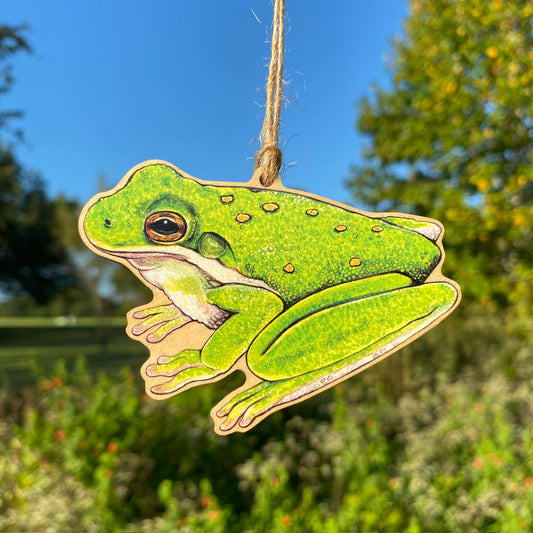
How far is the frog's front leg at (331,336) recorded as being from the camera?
75cm

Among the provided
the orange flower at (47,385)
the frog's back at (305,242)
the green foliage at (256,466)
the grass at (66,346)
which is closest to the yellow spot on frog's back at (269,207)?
the frog's back at (305,242)

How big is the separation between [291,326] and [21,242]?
9.40 meters

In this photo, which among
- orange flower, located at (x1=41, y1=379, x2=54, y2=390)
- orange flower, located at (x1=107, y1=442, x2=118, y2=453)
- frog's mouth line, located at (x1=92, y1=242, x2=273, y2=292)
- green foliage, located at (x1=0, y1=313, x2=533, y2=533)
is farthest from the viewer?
orange flower, located at (x1=41, y1=379, x2=54, y2=390)

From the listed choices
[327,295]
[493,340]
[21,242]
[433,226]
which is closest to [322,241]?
[327,295]

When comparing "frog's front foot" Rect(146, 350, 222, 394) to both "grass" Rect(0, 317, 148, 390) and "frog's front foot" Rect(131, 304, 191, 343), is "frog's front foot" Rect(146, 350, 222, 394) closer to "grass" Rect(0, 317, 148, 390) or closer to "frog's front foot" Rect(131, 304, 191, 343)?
"frog's front foot" Rect(131, 304, 191, 343)

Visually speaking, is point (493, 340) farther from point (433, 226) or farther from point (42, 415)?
point (433, 226)

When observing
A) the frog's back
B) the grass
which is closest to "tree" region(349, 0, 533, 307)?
the frog's back

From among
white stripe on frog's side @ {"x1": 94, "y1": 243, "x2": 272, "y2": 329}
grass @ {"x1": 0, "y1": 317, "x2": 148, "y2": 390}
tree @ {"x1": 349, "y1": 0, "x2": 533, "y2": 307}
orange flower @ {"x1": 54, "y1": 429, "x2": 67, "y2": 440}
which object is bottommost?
white stripe on frog's side @ {"x1": 94, "y1": 243, "x2": 272, "y2": 329}

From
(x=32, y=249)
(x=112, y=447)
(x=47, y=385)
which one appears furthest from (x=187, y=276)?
(x=32, y=249)

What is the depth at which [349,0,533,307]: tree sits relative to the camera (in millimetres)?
2715

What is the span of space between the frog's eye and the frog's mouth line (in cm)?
2

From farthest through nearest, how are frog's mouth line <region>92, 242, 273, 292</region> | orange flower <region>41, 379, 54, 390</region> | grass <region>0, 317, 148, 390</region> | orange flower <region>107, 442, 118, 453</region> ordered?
grass <region>0, 317, 148, 390</region>, orange flower <region>41, 379, 54, 390</region>, orange flower <region>107, 442, 118, 453</region>, frog's mouth line <region>92, 242, 273, 292</region>

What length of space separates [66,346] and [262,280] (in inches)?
455

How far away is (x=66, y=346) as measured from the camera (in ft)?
36.7
